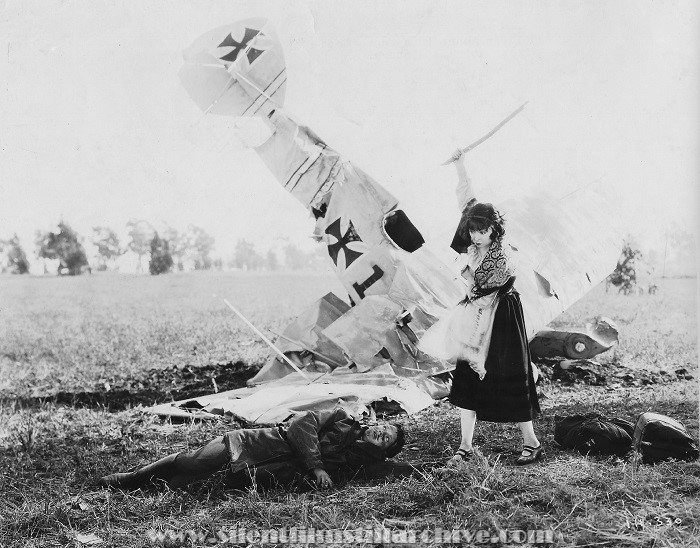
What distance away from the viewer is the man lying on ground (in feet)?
9.80

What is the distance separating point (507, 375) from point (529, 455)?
421mm

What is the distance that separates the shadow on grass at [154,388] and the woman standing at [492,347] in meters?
2.45

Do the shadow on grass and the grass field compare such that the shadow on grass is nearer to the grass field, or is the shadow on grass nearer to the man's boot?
the grass field

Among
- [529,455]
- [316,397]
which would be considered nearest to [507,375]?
[529,455]

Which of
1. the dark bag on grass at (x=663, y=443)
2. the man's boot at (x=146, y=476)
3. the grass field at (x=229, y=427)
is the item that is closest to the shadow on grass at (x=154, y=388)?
the grass field at (x=229, y=427)

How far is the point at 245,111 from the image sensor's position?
15.5 feet

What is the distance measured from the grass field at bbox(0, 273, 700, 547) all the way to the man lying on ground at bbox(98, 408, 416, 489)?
92mm

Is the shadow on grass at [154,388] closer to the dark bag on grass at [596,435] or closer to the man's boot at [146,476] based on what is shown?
the man's boot at [146,476]

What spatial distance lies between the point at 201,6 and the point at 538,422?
11.3 feet

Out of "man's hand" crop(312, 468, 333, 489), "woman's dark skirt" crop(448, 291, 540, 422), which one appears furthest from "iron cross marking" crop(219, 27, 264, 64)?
"man's hand" crop(312, 468, 333, 489)

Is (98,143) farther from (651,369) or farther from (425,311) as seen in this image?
(651,369)

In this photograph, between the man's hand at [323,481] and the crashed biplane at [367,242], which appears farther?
the crashed biplane at [367,242]

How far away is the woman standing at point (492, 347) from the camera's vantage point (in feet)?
10.3

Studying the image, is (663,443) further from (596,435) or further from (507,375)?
(507,375)
